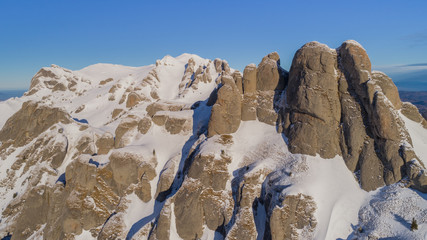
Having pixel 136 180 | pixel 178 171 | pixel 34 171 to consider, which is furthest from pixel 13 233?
pixel 178 171

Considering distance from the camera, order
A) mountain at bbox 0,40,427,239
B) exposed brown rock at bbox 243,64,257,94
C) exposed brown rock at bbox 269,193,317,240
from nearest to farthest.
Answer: exposed brown rock at bbox 269,193,317,240 < mountain at bbox 0,40,427,239 < exposed brown rock at bbox 243,64,257,94

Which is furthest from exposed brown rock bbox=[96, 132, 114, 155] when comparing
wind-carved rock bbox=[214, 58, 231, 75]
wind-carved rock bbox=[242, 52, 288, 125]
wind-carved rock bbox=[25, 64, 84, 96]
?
wind-carved rock bbox=[25, 64, 84, 96]

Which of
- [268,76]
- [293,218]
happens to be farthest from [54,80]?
[293,218]

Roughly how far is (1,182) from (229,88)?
57080 millimetres

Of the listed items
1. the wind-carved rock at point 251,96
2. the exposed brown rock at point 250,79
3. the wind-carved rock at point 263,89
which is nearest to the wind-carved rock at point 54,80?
the wind-carved rock at point 251,96

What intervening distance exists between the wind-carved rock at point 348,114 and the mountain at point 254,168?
6.8 inches

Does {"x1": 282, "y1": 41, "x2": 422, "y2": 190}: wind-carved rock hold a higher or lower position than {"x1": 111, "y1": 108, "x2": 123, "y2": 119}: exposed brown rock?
higher

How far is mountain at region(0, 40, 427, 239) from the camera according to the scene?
3206cm

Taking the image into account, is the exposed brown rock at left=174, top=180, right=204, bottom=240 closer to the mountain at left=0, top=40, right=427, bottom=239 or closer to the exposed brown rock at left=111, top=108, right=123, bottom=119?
the mountain at left=0, top=40, right=427, bottom=239

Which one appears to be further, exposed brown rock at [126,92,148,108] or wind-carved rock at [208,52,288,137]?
exposed brown rock at [126,92,148,108]

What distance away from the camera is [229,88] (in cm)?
4703

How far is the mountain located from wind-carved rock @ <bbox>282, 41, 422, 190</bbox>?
0.17 metres

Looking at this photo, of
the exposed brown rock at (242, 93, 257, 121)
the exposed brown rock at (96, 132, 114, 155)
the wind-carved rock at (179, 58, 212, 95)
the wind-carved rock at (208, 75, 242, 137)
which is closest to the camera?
the wind-carved rock at (208, 75, 242, 137)

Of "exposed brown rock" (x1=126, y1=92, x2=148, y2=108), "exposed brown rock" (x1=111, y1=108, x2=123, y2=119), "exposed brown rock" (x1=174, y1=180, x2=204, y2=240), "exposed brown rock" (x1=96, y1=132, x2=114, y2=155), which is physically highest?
"exposed brown rock" (x1=126, y1=92, x2=148, y2=108)
